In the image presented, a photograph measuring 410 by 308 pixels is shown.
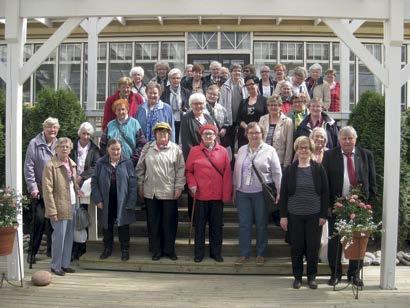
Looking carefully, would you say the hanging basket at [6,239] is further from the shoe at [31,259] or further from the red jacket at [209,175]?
the red jacket at [209,175]

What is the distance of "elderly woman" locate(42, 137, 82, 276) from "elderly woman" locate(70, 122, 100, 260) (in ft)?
1.16

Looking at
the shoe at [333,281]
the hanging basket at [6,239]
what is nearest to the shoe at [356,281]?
the shoe at [333,281]

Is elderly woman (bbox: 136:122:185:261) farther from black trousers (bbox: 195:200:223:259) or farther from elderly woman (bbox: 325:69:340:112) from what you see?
elderly woman (bbox: 325:69:340:112)

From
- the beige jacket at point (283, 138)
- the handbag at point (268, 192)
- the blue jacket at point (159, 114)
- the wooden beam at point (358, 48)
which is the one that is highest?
the wooden beam at point (358, 48)

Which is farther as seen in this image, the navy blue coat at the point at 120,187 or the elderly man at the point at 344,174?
Result: the navy blue coat at the point at 120,187

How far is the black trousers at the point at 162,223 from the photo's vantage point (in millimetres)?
6664

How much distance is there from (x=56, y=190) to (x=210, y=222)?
1783mm

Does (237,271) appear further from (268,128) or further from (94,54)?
(94,54)

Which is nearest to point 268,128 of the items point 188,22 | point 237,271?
point 237,271

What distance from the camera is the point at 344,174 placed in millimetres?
6254

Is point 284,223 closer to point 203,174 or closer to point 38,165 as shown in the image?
point 203,174

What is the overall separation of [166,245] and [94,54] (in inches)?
185

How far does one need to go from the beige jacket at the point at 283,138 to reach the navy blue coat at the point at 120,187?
1714 mm

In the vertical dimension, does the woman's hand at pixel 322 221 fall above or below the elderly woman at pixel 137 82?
below
